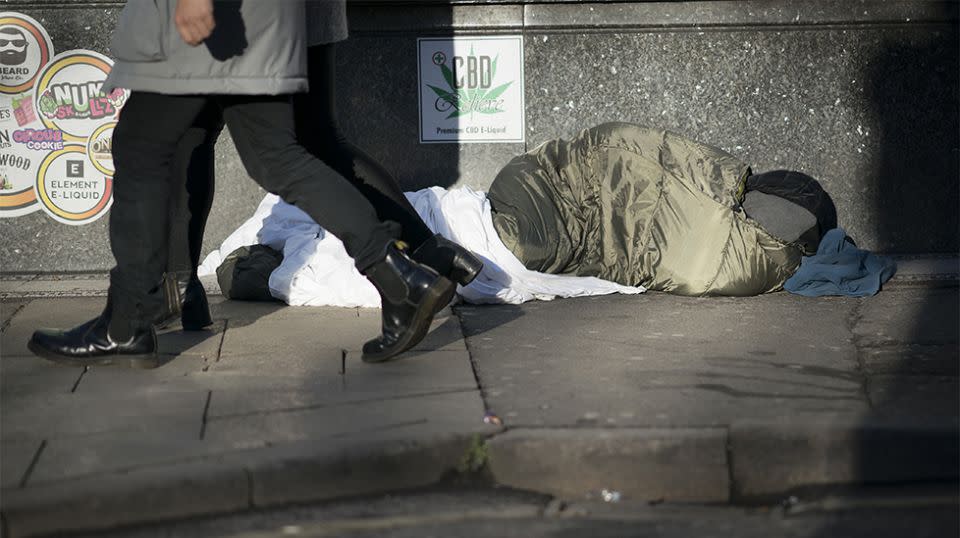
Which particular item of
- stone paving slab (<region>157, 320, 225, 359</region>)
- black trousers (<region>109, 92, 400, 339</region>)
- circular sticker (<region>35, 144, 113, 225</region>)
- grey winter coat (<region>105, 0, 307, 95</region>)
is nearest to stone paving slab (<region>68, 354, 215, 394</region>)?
stone paving slab (<region>157, 320, 225, 359</region>)

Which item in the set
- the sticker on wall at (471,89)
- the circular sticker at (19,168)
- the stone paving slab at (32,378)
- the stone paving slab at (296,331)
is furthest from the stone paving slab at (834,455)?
the circular sticker at (19,168)

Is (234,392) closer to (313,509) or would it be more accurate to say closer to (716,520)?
(313,509)

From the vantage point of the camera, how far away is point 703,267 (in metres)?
5.04

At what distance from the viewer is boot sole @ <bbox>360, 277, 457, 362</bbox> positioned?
3.73 meters

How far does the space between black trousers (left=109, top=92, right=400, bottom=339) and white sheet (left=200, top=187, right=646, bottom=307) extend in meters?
1.18

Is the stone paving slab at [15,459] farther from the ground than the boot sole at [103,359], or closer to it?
closer to it

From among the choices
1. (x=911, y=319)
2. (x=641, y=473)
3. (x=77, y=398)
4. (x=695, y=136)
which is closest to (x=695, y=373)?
(x=641, y=473)

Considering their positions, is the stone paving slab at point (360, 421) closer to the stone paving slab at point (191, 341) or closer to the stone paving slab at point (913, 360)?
the stone paving slab at point (191, 341)

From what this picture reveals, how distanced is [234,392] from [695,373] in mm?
1337

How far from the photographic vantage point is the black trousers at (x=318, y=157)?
13.5 ft

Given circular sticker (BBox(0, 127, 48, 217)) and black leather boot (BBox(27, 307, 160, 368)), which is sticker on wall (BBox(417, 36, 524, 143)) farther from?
black leather boot (BBox(27, 307, 160, 368))

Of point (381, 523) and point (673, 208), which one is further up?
point (673, 208)

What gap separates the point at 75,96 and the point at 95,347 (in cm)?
206

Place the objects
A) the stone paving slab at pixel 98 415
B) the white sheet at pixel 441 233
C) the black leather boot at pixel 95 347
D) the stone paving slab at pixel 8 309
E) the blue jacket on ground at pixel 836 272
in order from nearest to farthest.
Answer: the stone paving slab at pixel 98 415
the black leather boot at pixel 95 347
the stone paving slab at pixel 8 309
the white sheet at pixel 441 233
the blue jacket on ground at pixel 836 272
